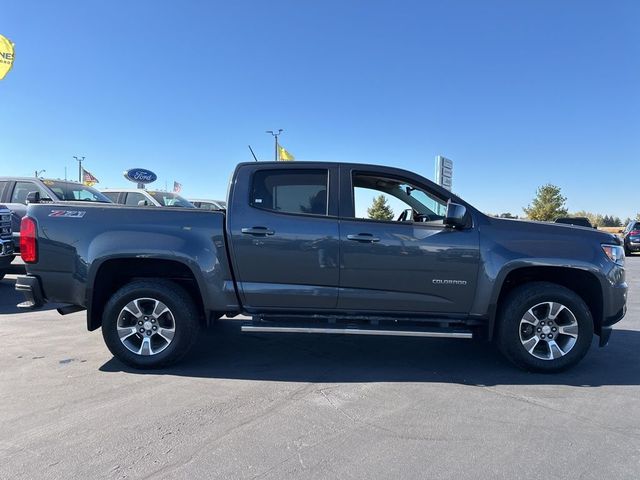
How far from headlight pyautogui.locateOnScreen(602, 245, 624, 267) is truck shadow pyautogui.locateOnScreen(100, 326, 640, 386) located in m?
1.12

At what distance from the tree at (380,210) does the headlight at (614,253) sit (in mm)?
2129

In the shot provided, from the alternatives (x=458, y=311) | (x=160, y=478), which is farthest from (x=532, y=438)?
(x=160, y=478)

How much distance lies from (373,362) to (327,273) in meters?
Result: 1.11

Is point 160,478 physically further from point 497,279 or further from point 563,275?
point 563,275

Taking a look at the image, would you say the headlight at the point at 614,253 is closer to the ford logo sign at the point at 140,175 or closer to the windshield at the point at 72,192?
the windshield at the point at 72,192

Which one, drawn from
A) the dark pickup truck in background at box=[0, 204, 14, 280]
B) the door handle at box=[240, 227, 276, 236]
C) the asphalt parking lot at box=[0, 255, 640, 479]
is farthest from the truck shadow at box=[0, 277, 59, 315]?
the door handle at box=[240, 227, 276, 236]

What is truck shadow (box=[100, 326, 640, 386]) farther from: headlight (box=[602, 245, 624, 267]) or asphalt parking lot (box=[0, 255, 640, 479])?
headlight (box=[602, 245, 624, 267])

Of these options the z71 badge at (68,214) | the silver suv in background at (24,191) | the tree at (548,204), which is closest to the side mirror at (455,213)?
the z71 badge at (68,214)

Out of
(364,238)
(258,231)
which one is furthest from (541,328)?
(258,231)

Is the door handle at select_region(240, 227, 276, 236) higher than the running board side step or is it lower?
higher

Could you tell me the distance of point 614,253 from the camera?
4.69 metres

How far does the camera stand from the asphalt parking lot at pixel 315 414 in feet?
9.62

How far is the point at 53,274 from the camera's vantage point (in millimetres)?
4613

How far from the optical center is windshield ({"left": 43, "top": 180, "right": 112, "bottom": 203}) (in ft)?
34.9
